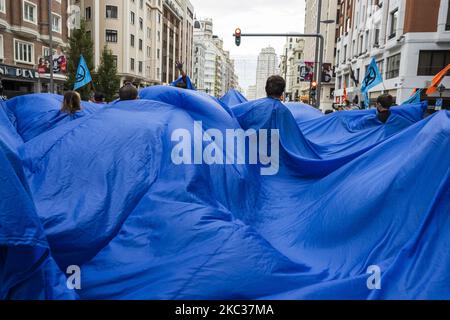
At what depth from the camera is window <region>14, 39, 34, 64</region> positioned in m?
26.4

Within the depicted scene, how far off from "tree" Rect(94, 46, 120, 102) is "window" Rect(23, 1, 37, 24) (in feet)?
18.7

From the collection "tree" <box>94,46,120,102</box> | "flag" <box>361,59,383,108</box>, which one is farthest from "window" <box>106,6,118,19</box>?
"flag" <box>361,59,383,108</box>

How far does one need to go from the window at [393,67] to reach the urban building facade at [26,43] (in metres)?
23.0

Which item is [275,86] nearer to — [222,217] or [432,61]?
[222,217]

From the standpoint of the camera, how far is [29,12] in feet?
90.1

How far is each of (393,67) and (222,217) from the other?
2820cm

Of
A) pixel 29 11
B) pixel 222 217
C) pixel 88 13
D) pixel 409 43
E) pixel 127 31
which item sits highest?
pixel 88 13

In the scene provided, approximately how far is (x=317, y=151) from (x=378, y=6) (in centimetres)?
3040

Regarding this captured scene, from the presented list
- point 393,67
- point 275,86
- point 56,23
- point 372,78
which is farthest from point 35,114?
point 56,23

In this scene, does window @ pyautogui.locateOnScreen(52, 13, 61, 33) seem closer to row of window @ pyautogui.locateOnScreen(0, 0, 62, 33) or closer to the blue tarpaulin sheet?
row of window @ pyautogui.locateOnScreen(0, 0, 62, 33)
